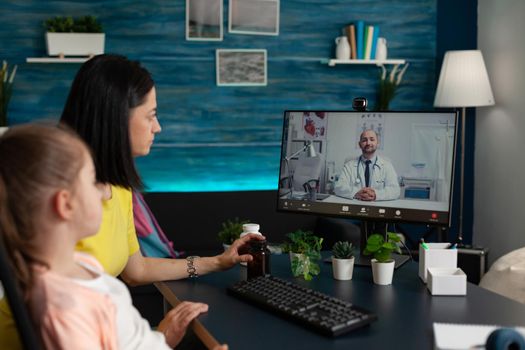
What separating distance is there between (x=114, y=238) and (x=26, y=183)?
818 mm

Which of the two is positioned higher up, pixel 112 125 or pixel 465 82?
pixel 465 82

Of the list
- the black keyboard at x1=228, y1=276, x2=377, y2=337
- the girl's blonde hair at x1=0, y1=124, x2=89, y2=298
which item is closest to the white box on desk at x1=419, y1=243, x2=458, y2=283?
the black keyboard at x1=228, y1=276, x2=377, y2=337

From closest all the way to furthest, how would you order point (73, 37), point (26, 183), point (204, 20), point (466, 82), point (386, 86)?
point (26, 183)
point (73, 37)
point (466, 82)
point (204, 20)
point (386, 86)

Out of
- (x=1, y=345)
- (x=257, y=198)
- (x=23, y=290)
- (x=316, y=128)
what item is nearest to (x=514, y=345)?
(x=23, y=290)

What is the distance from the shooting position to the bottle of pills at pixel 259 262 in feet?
6.86

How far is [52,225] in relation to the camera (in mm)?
1225

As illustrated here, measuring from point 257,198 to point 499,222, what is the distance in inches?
65.3

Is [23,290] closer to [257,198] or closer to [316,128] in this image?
[316,128]

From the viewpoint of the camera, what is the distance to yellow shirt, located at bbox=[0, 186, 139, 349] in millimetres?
1885

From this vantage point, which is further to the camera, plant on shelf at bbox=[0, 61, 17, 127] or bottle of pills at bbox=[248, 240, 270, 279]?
plant on shelf at bbox=[0, 61, 17, 127]

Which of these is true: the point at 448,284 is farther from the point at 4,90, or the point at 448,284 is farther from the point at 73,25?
the point at 4,90

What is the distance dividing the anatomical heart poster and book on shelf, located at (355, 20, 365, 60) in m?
2.65

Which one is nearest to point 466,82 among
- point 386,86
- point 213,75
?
point 386,86

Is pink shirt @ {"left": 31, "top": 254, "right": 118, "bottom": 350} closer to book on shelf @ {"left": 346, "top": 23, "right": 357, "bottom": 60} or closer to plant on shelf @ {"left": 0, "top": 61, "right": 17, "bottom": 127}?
plant on shelf @ {"left": 0, "top": 61, "right": 17, "bottom": 127}
